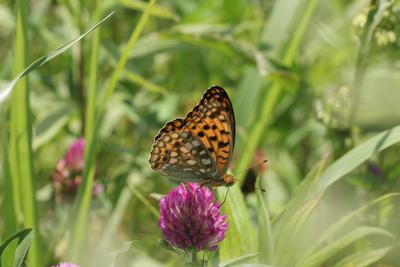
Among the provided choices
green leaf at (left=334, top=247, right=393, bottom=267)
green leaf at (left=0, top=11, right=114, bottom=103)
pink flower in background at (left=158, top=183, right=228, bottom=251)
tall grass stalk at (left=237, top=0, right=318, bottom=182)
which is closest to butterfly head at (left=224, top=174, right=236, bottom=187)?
pink flower in background at (left=158, top=183, right=228, bottom=251)

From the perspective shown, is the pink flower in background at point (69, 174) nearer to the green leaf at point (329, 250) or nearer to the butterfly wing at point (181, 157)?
the butterfly wing at point (181, 157)

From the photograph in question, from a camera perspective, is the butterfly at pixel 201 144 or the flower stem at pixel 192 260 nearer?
the flower stem at pixel 192 260

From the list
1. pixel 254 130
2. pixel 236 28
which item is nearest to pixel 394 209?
pixel 254 130

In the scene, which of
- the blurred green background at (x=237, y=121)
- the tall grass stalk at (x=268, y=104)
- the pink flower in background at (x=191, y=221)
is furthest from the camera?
the tall grass stalk at (x=268, y=104)

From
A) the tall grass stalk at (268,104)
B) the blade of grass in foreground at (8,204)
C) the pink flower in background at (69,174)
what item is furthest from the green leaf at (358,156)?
the pink flower in background at (69,174)

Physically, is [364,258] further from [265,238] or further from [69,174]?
[69,174]

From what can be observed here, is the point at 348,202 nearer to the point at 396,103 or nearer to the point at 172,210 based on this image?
the point at 396,103

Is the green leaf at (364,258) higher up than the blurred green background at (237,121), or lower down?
lower down

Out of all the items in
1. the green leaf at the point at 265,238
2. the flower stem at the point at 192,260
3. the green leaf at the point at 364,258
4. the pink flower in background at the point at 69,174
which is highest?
the pink flower in background at the point at 69,174

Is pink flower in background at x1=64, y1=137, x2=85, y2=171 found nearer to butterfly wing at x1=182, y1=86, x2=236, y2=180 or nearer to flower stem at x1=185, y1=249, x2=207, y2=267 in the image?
butterfly wing at x1=182, y1=86, x2=236, y2=180
